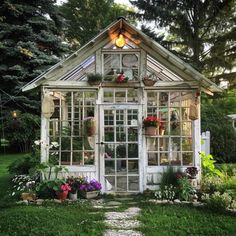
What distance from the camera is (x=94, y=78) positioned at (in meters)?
7.95

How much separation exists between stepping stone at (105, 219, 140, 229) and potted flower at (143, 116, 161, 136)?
8.27 feet

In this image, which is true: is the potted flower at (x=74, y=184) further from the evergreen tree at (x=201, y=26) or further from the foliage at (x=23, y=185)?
the evergreen tree at (x=201, y=26)

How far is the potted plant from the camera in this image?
7.95 meters

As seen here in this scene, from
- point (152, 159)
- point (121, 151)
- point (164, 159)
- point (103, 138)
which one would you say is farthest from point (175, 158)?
point (103, 138)

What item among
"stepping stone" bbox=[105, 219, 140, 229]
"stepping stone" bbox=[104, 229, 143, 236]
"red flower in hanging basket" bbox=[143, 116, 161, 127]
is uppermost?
"red flower in hanging basket" bbox=[143, 116, 161, 127]

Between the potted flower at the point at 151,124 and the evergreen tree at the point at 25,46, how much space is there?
9.00 m

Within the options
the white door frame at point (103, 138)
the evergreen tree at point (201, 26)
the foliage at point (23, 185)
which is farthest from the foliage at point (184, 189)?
the evergreen tree at point (201, 26)

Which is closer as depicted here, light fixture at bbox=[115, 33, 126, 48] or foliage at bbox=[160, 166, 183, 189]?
foliage at bbox=[160, 166, 183, 189]

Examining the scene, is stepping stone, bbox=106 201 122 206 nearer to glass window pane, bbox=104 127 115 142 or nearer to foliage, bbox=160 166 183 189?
foliage, bbox=160 166 183 189

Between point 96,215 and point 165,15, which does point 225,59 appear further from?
point 96,215

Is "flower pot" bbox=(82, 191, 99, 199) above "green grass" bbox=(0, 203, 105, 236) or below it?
above

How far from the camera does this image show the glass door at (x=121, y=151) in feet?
26.5

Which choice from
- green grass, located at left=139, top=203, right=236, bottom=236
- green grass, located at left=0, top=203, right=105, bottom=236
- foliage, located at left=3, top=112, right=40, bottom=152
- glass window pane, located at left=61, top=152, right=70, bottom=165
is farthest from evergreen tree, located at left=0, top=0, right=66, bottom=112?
green grass, located at left=139, top=203, right=236, bottom=236

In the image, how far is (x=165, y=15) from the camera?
63.0ft
